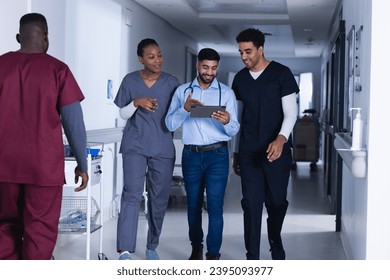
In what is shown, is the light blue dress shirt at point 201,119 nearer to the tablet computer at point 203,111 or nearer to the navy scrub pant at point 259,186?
the tablet computer at point 203,111

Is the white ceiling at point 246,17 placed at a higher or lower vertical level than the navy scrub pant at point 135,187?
higher

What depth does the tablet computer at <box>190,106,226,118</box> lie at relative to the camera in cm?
470

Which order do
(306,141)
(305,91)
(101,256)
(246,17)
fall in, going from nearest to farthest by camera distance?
(101,256), (246,17), (306,141), (305,91)

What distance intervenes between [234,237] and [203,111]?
2160 mm

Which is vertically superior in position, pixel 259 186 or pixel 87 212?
pixel 259 186

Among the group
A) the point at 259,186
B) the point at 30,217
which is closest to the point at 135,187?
the point at 259,186

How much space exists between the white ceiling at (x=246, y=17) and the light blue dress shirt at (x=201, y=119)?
13.8ft

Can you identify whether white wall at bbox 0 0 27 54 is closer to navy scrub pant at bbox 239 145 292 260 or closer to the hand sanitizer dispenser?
navy scrub pant at bbox 239 145 292 260

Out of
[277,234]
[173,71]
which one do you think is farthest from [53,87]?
[173,71]

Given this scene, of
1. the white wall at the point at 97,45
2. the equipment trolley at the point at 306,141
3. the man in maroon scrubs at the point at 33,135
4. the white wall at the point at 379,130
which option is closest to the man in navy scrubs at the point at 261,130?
the white wall at the point at 379,130

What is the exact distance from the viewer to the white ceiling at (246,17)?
9.50 metres

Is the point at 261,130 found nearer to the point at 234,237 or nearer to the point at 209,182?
the point at 209,182

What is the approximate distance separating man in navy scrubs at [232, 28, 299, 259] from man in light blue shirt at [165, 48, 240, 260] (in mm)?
178

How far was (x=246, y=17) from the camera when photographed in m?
11.7
